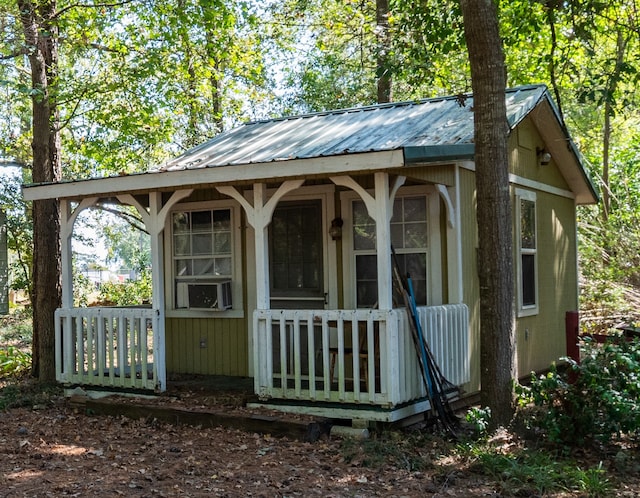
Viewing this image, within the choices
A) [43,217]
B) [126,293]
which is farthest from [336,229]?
[126,293]

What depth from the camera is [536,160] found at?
31.0 ft

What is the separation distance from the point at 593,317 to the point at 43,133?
10.2 m

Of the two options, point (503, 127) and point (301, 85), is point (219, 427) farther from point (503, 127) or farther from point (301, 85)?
point (301, 85)

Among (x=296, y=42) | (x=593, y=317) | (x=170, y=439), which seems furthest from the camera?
(x=296, y=42)

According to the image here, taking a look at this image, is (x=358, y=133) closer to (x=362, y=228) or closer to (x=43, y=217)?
(x=362, y=228)

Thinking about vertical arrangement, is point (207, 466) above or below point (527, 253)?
below

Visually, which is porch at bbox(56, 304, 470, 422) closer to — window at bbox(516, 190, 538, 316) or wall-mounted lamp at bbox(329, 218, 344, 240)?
wall-mounted lamp at bbox(329, 218, 344, 240)

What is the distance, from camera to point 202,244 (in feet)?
29.4

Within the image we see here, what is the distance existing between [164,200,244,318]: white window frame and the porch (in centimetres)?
82

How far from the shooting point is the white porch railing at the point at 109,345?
25.3 ft

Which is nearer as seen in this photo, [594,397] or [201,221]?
[594,397]

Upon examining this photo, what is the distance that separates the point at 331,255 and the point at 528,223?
2813mm

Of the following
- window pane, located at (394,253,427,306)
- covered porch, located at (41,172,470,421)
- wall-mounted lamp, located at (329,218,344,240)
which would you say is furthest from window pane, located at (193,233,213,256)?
window pane, located at (394,253,427,306)

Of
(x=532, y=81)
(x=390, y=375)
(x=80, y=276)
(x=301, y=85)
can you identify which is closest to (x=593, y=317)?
(x=532, y=81)
